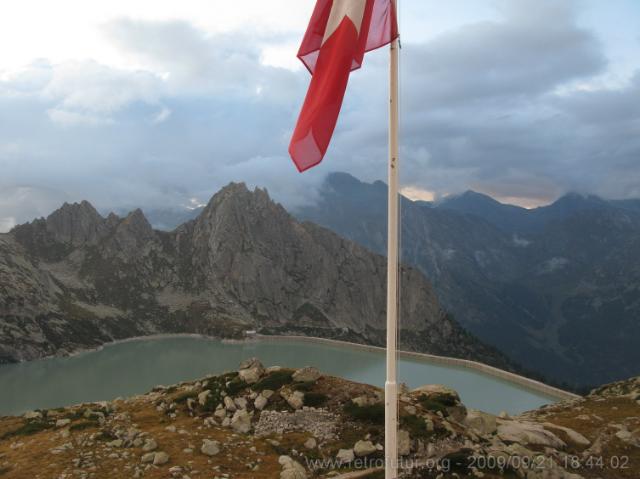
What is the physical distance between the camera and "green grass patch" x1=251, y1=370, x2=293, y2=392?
107ft

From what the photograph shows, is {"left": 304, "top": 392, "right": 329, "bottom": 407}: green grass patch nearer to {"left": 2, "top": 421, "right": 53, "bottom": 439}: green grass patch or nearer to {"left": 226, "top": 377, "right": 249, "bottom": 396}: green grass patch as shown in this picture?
{"left": 226, "top": 377, "right": 249, "bottom": 396}: green grass patch

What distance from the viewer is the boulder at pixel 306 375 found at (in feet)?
109

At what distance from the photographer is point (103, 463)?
24125 millimetres

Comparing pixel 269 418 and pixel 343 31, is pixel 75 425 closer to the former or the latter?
pixel 269 418

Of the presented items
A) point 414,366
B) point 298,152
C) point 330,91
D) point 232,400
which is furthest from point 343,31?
point 414,366

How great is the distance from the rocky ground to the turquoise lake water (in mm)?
69415

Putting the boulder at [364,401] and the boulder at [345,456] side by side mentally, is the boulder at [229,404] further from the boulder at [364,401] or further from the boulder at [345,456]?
the boulder at [345,456]

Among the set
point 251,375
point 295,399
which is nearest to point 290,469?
point 295,399

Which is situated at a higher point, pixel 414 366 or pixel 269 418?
pixel 269 418

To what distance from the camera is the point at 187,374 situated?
156250 mm

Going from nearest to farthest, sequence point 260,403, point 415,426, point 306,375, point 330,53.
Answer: point 330,53 → point 415,426 → point 260,403 → point 306,375

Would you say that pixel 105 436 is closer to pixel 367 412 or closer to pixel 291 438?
pixel 291 438

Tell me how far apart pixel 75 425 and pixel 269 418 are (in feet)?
38.0

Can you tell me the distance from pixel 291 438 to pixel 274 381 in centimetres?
639
